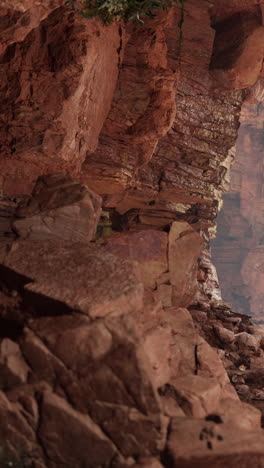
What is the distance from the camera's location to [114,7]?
222 inches

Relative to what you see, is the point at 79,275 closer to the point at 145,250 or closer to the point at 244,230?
the point at 145,250

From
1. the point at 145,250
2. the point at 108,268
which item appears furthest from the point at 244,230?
the point at 108,268

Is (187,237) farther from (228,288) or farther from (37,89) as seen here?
(228,288)

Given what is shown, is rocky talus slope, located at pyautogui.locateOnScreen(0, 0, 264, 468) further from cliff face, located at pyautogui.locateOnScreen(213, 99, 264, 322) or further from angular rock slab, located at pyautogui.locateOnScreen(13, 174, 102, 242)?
cliff face, located at pyautogui.locateOnScreen(213, 99, 264, 322)

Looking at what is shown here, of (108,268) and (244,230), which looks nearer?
(108,268)

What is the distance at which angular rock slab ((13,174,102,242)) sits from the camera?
5.17 meters

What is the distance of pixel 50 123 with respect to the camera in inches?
217

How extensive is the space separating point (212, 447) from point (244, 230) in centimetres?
3715

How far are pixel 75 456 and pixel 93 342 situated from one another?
40.4 inches

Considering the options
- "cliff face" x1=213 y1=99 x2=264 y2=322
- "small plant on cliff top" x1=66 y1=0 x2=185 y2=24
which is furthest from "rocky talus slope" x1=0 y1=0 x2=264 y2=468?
"cliff face" x1=213 y1=99 x2=264 y2=322

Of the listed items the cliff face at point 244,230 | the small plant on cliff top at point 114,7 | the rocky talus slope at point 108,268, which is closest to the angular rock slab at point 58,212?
the rocky talus slope at point 108,268

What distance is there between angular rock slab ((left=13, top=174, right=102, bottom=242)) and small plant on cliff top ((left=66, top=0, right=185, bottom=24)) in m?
2.50

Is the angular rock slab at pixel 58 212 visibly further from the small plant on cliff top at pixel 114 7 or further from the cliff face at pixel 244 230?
the cliff face at pixel 244 230

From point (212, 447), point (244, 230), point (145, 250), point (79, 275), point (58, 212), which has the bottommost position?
point (244, 230)
